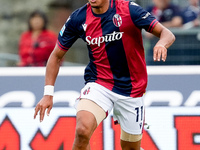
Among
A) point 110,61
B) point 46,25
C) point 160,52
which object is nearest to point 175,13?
point 46,25

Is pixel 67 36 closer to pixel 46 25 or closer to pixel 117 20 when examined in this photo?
pixel 117 20

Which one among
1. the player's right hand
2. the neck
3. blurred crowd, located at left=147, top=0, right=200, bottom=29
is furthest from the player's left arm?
blurred crowd, located at left=147, top=0, right=200, bottom=29

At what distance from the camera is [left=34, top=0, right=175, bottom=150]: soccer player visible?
5062 millimetres

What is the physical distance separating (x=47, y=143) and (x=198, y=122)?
5.51 feet

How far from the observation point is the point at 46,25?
8.50 m

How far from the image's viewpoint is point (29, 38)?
334 inches

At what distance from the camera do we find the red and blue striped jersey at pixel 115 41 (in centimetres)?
511

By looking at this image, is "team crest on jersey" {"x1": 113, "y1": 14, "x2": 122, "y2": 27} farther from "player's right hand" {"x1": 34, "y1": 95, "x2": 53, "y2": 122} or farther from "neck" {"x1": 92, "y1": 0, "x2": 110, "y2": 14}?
"player's right hand" {"x1": 34, "y1": 95, "x2": 53, "y2": 122}

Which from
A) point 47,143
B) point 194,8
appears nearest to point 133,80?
point 47,143

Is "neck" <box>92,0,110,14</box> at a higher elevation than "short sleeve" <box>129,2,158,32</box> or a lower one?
higher

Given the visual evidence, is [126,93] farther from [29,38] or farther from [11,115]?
[29,38]

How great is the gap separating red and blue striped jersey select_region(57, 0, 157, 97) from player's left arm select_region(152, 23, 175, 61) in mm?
81

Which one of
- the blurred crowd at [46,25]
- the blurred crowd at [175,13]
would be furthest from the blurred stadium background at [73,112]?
the blurred crowd at [175,13]

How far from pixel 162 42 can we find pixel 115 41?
55 cm
